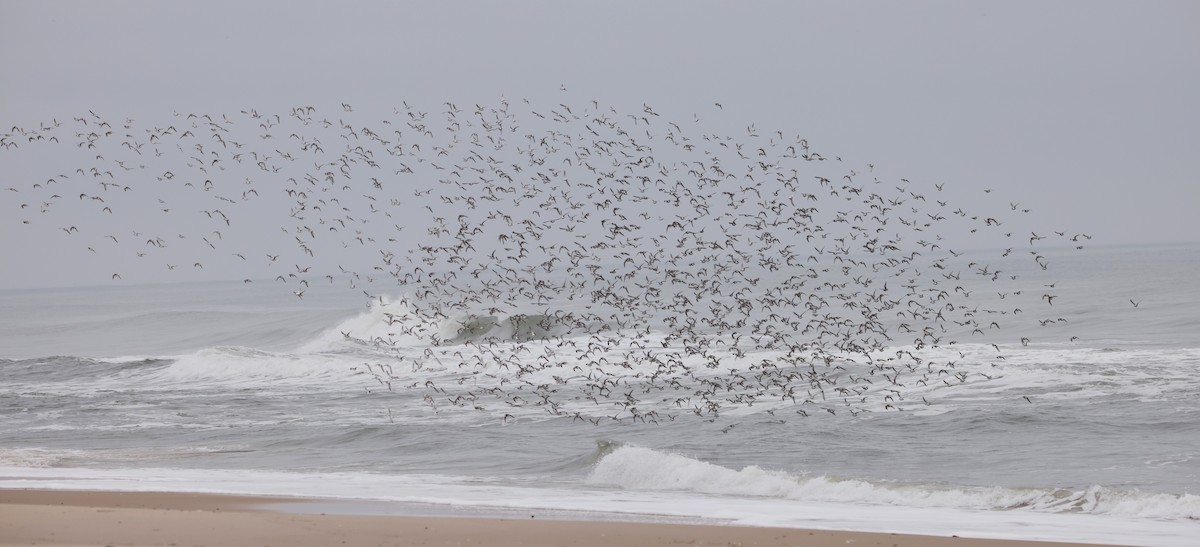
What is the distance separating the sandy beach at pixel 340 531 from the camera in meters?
10.9

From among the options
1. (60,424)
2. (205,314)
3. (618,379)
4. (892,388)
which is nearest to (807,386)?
(892,388)

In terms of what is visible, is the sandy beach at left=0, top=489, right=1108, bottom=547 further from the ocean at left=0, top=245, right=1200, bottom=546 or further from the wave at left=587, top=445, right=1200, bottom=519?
the wave at left=587, top=445, right=1200, bottom=519

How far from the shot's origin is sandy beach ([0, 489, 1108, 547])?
10.9 m

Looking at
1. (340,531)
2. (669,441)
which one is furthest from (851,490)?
(340,531)

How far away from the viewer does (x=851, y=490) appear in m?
15.0

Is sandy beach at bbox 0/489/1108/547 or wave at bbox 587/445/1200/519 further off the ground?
sandy beach at bbox 0/489/1108/547

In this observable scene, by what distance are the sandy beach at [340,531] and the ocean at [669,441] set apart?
803 mm

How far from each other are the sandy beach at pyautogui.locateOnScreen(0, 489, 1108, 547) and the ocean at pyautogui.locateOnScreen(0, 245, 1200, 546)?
0.80m

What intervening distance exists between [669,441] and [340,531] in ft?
30.5

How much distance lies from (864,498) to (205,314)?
2803 inches

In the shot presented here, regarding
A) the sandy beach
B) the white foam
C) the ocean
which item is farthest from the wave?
the sandy beach

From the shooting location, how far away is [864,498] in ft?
48.2

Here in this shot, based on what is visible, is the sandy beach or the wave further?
the wave

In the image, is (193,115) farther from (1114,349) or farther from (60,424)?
(1114,349)
